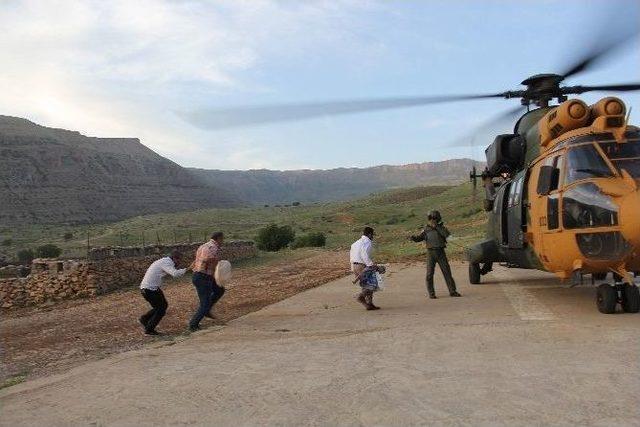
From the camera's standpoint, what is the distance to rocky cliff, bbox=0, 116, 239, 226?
83.4 metres

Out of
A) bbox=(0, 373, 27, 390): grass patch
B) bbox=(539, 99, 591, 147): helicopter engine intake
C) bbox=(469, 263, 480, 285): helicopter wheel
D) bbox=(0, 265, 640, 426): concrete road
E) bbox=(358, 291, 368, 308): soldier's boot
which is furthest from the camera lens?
bbox=(469, 263, 480, 285): helicopter wheel

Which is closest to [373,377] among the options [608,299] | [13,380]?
[13,380]

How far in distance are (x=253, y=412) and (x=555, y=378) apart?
266 cm

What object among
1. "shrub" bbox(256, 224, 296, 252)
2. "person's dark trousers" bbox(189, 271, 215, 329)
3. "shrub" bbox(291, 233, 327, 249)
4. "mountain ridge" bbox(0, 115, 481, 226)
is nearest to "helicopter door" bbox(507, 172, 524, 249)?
"person's dark trousers" bbox(189, 271, 215, 329)

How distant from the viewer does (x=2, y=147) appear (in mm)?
94375

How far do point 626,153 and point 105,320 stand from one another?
9479 millimetres

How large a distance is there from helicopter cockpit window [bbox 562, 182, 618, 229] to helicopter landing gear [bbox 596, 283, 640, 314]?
116 cm

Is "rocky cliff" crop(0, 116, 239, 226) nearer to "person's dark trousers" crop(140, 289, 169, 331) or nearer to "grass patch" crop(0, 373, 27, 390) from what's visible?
"person's dark trousers" crop(140, 289, 169, 331)

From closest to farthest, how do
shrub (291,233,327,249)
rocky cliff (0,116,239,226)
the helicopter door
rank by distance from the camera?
the helicopter door
shrub (291,233,327,249)
rocky cliff (0,116,239,226)

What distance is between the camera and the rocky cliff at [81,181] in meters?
83.4

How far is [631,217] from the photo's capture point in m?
7.53

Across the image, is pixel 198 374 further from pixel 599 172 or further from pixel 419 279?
pixel 419 279

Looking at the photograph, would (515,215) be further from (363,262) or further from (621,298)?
(363,262)

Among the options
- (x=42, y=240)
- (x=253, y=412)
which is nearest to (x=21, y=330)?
(x=253, y=412)
